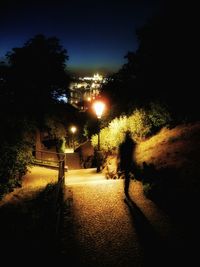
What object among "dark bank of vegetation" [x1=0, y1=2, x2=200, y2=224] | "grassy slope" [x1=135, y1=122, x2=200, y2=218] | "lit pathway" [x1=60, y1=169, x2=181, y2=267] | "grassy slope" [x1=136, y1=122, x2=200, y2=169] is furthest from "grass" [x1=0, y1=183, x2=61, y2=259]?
"grassy slope" [x1=136, y1=122, x2=200, y2=169]

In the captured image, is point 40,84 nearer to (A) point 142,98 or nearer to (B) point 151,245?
(A) point 142,98

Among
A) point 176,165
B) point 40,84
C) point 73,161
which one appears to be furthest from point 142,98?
point 73,161

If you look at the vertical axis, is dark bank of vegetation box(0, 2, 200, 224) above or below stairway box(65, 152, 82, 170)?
above

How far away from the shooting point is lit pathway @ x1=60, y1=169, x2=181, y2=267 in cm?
509

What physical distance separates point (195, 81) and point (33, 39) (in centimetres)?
1945

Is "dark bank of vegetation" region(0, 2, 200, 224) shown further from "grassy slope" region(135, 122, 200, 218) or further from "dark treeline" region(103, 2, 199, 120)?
"grassy slope" region(135, 122, 200, 218)

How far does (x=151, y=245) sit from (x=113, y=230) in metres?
1.14

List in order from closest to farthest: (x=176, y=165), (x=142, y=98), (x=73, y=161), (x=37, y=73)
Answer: (x=176, y=165), (x=142, y=98), (x=37, y=73), (x=73, y=161)

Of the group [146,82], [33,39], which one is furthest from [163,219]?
[33,39]

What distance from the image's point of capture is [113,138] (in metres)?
14.1

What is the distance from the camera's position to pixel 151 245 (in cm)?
540

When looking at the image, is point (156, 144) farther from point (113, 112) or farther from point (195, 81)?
point (113, 112)

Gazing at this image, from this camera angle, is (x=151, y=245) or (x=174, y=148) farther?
(x=174, y=148)

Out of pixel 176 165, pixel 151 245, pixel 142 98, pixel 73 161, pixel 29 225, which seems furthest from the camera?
pixel 73 161
